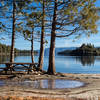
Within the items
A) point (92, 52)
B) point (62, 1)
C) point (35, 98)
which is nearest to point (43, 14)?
point (62, 1)

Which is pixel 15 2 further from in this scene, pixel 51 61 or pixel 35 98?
pixel 35 98

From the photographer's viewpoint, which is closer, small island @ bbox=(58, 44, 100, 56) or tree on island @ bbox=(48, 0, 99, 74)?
tree on island @ bbox=(48, 0, 99, 74)

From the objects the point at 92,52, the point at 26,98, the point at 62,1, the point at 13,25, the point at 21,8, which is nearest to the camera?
the point at 26,98

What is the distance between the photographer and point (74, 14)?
12500mm

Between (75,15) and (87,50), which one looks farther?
(87,50)

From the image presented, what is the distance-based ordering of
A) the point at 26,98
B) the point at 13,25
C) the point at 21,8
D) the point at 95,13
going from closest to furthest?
the point at 26,98, the point at 95,13, the point at 21,8, the point at 13,25

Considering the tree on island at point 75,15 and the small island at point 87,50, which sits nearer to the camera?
the tree on island at point 75,15

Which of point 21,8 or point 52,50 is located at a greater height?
point 21,8

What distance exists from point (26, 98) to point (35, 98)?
328 mm

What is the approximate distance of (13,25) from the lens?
14984 millimetres

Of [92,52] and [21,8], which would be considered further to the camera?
[92,52]

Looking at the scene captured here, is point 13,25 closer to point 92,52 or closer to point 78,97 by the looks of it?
point 78,97

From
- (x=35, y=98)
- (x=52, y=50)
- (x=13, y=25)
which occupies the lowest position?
(x=35, y=98)

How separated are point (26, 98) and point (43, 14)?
800 cm
